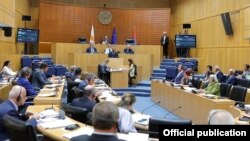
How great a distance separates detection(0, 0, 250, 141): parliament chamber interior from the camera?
3922mm

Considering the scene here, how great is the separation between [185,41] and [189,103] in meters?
10.6

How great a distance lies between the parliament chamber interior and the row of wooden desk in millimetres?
26

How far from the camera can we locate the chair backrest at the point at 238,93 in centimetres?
772

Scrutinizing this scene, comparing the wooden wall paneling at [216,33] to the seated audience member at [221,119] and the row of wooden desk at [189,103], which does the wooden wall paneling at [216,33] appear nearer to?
the row of wooden desk at [189,103]

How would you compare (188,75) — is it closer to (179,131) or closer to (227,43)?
(227,43)

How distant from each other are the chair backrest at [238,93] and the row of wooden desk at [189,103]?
0.91 m

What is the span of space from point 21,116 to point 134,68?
10940 mm

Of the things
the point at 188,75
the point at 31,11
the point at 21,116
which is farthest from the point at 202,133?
the point at 31,11

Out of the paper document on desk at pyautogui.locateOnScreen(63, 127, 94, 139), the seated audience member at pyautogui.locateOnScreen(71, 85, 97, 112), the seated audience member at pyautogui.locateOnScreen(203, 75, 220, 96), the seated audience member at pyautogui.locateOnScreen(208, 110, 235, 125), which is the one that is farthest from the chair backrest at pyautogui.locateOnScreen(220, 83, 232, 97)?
the seated audience member at pyautogui.locateOnScreen(208, 110, 235, 125)

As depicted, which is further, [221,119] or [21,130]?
[21,130]

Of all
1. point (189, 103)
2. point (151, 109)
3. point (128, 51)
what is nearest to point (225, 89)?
point (189, 103)

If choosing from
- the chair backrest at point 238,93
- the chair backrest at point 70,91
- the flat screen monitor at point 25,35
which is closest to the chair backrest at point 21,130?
the chair backrest at point 70,91

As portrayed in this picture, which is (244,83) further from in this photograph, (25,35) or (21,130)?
(25,35)

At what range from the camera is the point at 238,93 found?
7910 mm
